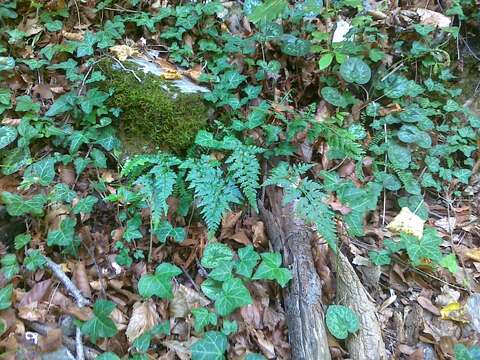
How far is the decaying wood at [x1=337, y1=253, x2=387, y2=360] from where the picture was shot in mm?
2316

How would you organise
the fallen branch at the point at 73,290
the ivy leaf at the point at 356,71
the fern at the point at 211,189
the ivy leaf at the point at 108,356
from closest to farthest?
the ivy leaf at the point at 108,356 < the fallen branch at the point at 73,290 < the fern at the point at 211,189 < the ivy leaf at the point at 356,71

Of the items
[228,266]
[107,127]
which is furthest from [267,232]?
[107,127]

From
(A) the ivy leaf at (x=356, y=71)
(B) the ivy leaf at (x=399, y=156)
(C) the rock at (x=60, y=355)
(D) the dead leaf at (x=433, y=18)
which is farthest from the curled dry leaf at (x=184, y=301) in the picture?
(D) the dead leaf at (x=433, y=18)

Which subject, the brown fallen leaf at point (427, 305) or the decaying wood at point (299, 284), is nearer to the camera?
the decaying wood at point (299, 284)

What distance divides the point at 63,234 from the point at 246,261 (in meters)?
1.14

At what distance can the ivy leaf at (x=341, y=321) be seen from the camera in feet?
7.50

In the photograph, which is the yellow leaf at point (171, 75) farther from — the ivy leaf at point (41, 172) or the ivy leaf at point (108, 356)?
the ivy leaf at point (108, 356)

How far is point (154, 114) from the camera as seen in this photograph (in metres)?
2.86

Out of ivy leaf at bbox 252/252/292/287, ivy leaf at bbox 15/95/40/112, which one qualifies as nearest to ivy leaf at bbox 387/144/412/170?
ivy leaf at bbox 252/252/292/287

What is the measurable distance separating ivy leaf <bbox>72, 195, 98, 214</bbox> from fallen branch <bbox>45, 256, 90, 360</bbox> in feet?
1.12

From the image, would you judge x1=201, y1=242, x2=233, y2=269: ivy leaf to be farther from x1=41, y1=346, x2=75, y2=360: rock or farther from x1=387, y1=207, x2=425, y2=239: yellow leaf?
x1=387, y1=207, x2=425, y2=239: yellow leaf

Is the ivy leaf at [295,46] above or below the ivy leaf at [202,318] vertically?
above

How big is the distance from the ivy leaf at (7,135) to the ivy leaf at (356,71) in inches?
98.4

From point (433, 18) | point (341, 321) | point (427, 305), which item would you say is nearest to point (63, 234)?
point (341, 321)
